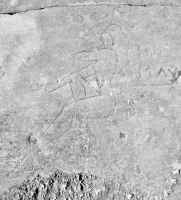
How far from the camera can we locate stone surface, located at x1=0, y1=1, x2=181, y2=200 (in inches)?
103

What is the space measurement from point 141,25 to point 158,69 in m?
0.40

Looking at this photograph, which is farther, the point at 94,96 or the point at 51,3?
the point at 51,3

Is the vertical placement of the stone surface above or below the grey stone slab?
below

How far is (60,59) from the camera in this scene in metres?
2.80

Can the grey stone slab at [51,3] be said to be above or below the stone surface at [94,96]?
above

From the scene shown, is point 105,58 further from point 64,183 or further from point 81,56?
point 64,183

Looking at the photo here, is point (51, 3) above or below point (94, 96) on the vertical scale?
above

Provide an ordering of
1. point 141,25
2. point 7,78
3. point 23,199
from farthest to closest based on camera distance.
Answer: point 141,25 → point 7,78 → point 23,199

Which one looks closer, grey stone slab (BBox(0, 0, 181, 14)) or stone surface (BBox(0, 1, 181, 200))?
stone surface (BBox(0, 1, 181, 200))

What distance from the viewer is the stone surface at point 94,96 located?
8.61 ft

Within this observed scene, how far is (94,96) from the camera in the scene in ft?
9.04

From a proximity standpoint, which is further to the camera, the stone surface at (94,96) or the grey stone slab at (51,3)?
the grey stone slab at (51,3)

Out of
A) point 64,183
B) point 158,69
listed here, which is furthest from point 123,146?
point 158,69

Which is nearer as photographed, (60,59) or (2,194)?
(2,194)
